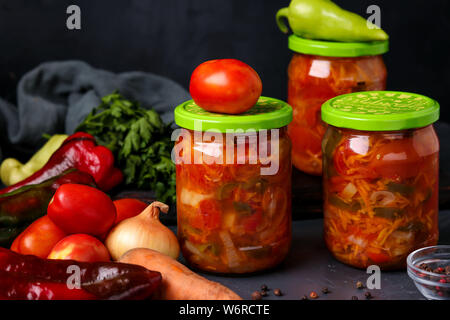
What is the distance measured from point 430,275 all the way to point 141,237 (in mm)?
706

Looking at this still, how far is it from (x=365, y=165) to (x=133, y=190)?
0.84 metres

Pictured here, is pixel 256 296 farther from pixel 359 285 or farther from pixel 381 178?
pixel 381 178

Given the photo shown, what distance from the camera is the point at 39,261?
1792mm

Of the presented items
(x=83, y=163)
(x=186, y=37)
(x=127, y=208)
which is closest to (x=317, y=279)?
(x=127, y=208)

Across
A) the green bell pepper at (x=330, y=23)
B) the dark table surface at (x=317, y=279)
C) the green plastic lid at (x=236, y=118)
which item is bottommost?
the dark table surface at (x=317, y=279)

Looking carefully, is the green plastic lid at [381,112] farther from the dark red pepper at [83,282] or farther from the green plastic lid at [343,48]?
the dark red pepper at [83,282]

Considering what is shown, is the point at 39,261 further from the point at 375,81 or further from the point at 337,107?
the point at 375,81

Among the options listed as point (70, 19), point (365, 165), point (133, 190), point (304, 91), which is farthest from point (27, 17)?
point (365, 165)

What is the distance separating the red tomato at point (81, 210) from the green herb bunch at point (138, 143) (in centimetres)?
36

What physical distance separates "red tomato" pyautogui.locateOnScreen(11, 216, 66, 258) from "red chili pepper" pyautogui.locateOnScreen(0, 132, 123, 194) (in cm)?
40

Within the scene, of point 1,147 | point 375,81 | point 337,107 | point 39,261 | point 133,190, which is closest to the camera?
point 39,261

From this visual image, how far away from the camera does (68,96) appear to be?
9.89 ft

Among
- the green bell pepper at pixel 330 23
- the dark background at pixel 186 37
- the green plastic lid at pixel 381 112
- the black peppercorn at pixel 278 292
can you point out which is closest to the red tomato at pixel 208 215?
the black peppercorn at pixel 278 292

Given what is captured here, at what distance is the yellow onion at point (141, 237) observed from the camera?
1.96 m
